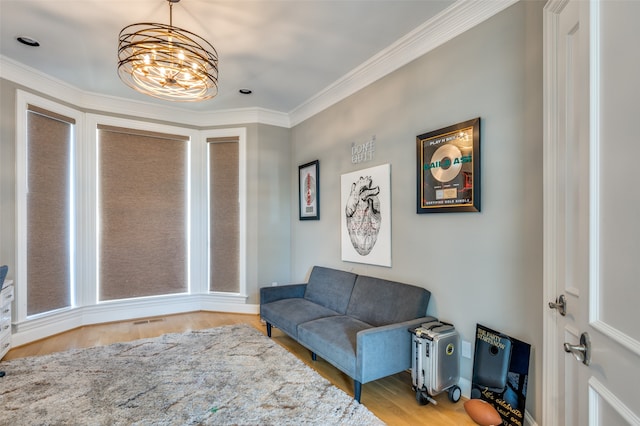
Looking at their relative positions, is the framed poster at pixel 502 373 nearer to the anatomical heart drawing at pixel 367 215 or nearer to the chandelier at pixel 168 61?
the anatomical heart drawing at pixel 367 215

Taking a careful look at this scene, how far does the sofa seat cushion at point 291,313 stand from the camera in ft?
10.5

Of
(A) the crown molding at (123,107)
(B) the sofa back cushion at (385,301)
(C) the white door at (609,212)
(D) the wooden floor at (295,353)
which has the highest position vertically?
(A) the crown molding at (123,107)

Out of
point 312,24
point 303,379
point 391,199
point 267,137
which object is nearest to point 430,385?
point 303,379

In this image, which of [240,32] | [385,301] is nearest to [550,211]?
[385,301]

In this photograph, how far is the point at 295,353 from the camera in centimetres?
332

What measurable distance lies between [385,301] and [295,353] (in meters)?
1.12

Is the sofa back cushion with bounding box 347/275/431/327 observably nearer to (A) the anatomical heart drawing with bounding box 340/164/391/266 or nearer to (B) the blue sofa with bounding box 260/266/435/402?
(B) the blue sofa with bounding box 260/266/435/402

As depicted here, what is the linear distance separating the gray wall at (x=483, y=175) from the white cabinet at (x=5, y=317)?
140 inches

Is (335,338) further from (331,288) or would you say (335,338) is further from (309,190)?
(309,190)

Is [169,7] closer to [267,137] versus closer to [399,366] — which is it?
[267,137]

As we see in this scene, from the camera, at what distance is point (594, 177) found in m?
0.96

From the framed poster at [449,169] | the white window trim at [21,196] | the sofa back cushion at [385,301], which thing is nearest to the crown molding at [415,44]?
the framed poster at [449,169]

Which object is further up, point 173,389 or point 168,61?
point 168,61

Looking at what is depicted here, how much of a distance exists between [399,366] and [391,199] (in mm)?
1483
